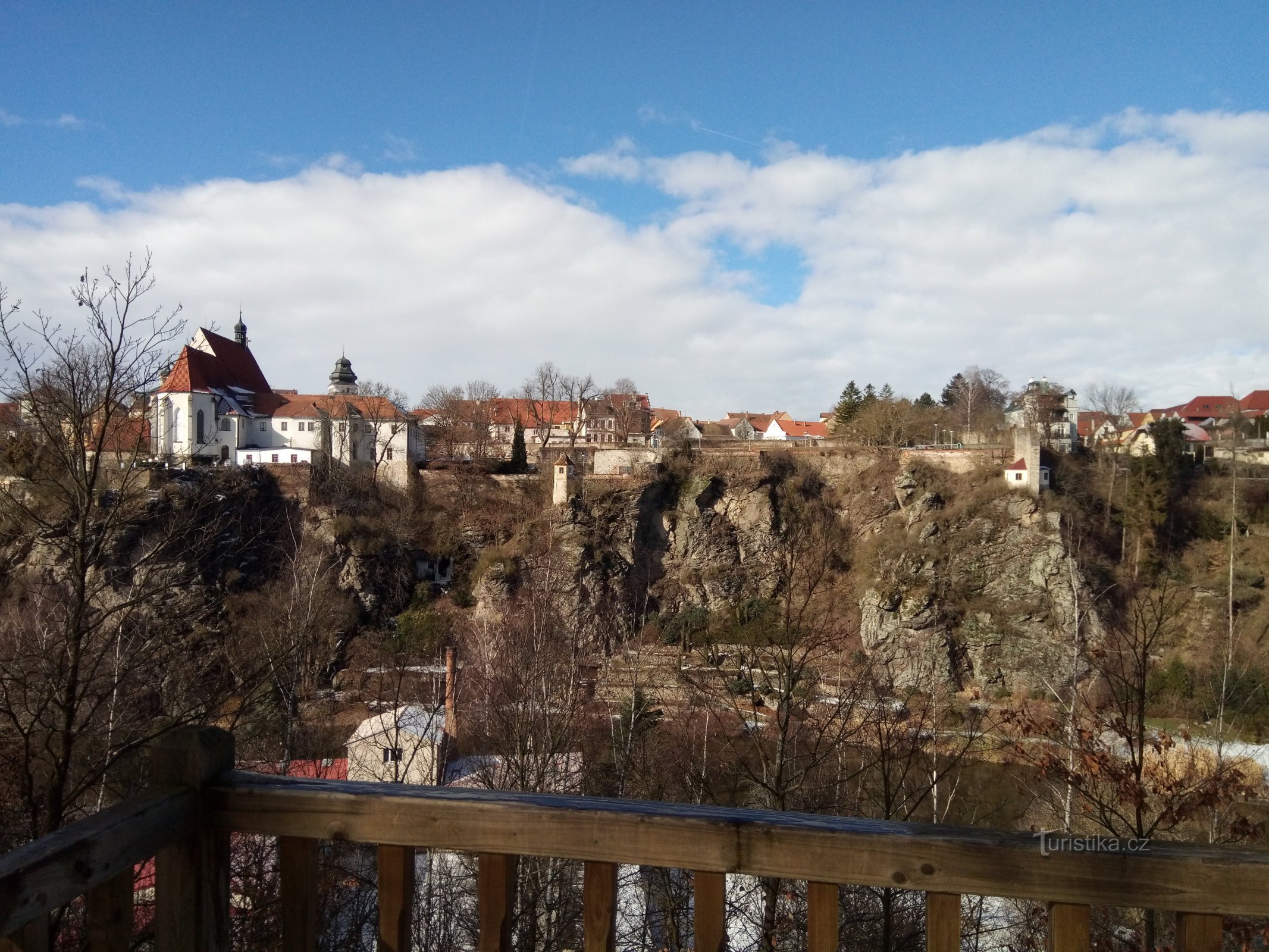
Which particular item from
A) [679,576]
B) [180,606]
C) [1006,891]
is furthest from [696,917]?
[679,576]

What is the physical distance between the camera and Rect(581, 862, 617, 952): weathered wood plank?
1622 mm

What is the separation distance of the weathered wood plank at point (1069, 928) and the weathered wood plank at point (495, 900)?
110cm

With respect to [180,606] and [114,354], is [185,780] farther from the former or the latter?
[180,606]

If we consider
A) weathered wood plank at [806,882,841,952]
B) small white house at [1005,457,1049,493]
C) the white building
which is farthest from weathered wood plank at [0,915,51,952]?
the white building

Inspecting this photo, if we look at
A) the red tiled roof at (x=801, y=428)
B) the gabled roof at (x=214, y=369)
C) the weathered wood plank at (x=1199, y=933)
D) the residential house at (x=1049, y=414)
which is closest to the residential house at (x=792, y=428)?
the red tiled roof at (x=801, y=428)

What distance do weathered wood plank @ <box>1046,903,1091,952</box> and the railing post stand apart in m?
1.75

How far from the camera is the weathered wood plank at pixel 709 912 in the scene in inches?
61.9

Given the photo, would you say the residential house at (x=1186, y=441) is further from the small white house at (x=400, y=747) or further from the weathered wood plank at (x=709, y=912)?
the weathered wood plank at (x=709, y=912)

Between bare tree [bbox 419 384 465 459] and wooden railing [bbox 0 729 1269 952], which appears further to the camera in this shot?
bare tree [bbox 419 384 465 459]

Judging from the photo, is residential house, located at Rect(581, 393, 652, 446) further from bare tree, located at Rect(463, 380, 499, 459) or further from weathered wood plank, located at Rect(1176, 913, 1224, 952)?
weathered wood plank, located at Rect(1176, 913, 1224, 952)

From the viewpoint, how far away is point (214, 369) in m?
38.7

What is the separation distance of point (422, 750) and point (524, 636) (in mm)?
3702

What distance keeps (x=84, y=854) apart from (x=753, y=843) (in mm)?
1306

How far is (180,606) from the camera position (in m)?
10.5
